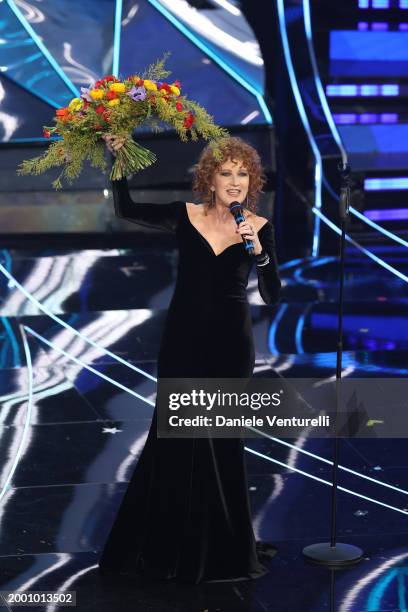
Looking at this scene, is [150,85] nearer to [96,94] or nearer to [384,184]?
[96,94]

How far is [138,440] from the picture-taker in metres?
6.87

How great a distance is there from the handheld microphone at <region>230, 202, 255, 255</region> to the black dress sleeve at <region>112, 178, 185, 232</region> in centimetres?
41

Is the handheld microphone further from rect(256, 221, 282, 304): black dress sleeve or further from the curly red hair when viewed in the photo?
the curly red hair

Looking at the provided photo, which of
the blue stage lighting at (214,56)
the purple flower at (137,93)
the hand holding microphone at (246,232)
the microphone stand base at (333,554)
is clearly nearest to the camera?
the hand holding microphone at (246,232)

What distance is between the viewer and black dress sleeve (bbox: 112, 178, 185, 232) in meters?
5.00

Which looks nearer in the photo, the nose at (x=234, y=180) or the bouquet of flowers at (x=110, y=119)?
the bouquet of flowers at (x=110, y=119)

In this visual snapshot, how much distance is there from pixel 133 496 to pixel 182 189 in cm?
669

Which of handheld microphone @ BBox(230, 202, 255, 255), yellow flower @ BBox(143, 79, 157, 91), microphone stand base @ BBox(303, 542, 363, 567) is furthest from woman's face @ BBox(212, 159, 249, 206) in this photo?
microphone stand base @ BBox(303, 542, 363, 567)

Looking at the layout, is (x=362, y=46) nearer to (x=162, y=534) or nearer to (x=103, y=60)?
(x=103, y=60)

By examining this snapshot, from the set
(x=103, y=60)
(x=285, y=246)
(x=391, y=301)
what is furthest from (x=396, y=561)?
(x=103, y=60)

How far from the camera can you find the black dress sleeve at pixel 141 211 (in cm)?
500

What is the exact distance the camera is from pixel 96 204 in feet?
37.1

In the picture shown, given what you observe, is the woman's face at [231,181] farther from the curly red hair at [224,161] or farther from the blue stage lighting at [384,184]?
the blue stage lighting at [384,184]

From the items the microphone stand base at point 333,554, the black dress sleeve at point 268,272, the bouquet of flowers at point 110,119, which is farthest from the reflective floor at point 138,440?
the bouquet of flowers at point 110,119
